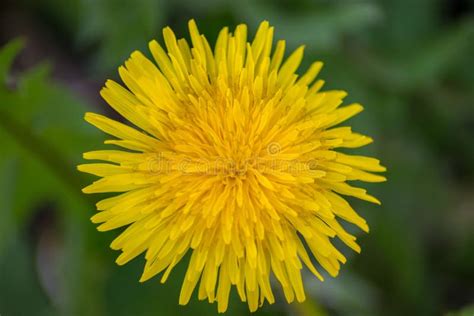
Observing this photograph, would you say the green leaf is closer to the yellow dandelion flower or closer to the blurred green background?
the blurred green background

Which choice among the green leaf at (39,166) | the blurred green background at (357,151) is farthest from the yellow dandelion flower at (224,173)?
the blurred green background at (357,151)

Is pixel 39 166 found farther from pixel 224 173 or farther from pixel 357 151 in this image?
pixel 357 151

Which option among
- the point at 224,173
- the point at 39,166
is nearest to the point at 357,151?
the point at 224,173

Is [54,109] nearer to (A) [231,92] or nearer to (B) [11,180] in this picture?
(B) [11,180]

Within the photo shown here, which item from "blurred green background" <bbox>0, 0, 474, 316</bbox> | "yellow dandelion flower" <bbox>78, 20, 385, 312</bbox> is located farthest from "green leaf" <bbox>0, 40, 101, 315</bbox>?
"yellow dandelion flower" <bbox>78, 20, 385, 312</bbox>

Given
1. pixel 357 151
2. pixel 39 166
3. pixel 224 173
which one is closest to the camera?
pixel 224 173

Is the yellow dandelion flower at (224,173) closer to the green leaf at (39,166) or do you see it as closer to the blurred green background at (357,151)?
the green leaf at (39,166)
